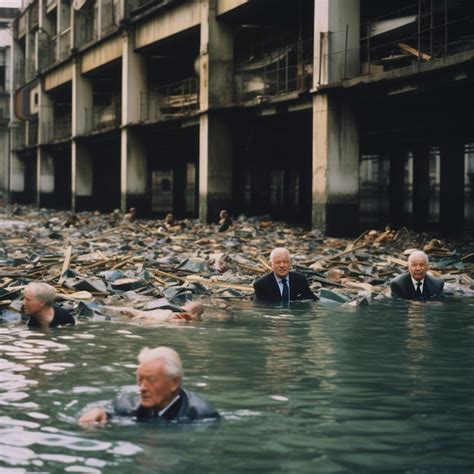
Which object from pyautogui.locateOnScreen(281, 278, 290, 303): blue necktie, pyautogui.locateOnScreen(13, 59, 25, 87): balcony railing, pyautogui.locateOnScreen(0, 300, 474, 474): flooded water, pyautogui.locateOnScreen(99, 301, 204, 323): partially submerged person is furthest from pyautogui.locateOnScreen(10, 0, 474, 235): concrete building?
pyautogui.locateOnScreen(0, 300, 474, 474): flooded water

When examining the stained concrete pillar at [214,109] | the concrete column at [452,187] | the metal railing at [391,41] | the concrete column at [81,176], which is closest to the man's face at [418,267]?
the metal railing at [391,41]

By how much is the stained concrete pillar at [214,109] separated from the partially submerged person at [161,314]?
68.4ft

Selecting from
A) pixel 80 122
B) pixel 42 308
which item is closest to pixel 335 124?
pixel 42 308

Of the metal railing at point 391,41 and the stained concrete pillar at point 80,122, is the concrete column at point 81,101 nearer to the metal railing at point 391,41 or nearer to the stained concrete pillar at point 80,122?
the stained concrete pillar at point 80,122

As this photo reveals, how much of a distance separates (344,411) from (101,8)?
40141 millimetres

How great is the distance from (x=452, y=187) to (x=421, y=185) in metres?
8.76

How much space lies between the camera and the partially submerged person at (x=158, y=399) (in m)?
6.70

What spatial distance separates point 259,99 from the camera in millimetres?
29781

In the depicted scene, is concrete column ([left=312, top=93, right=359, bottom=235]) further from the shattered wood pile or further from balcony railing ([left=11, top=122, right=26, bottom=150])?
balcony railing ([left=11, top=122, right=26, bottom=150])

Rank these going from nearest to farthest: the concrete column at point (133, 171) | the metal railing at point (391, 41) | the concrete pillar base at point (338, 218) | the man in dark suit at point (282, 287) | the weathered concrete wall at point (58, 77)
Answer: the man in dark suit at point (282, 287) → the metal railing at point (391, 41) → the concrete pillar base at point (338, 218) → the concrete column at point (133, 171) → the weathered concrete wall at point (58, 77)

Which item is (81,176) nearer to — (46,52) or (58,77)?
(58,77)

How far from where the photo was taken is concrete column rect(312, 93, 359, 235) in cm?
2580

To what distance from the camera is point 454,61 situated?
66.6 ft

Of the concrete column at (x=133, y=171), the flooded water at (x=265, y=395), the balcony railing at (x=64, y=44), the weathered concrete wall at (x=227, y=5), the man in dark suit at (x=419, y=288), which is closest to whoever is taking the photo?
the flooded water at (x=265, y=395)
